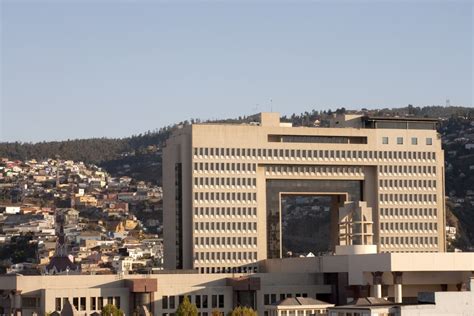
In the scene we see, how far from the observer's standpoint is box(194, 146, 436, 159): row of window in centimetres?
16450

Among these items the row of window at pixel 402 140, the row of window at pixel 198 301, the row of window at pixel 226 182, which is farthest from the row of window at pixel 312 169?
the row of window at pixel 198 301

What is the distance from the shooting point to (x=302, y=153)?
6604 inches

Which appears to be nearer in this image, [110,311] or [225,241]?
[110,311]

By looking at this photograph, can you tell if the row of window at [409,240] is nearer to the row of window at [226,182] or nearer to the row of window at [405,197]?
the row of window at [405,197]

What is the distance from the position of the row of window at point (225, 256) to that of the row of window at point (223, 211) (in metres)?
4.48

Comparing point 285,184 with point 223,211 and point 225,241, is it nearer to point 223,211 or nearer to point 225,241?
point 223,211

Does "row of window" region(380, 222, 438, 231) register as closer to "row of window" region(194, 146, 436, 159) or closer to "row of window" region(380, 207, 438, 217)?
"row of window" region(380, 207, 438, 217)

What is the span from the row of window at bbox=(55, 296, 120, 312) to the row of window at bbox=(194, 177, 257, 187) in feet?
64.4

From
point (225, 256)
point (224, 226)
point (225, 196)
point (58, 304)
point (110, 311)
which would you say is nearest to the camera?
point (110, 311)

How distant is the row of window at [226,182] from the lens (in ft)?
534

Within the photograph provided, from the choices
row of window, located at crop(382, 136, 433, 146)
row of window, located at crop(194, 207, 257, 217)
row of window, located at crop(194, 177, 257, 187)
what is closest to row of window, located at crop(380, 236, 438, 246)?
row of window, located at crop(382, 136, 433, 146)

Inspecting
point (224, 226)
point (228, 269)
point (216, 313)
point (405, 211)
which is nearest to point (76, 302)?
point (216, 313)

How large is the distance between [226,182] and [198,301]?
1707cm

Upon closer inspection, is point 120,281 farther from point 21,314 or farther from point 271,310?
point 271,310
